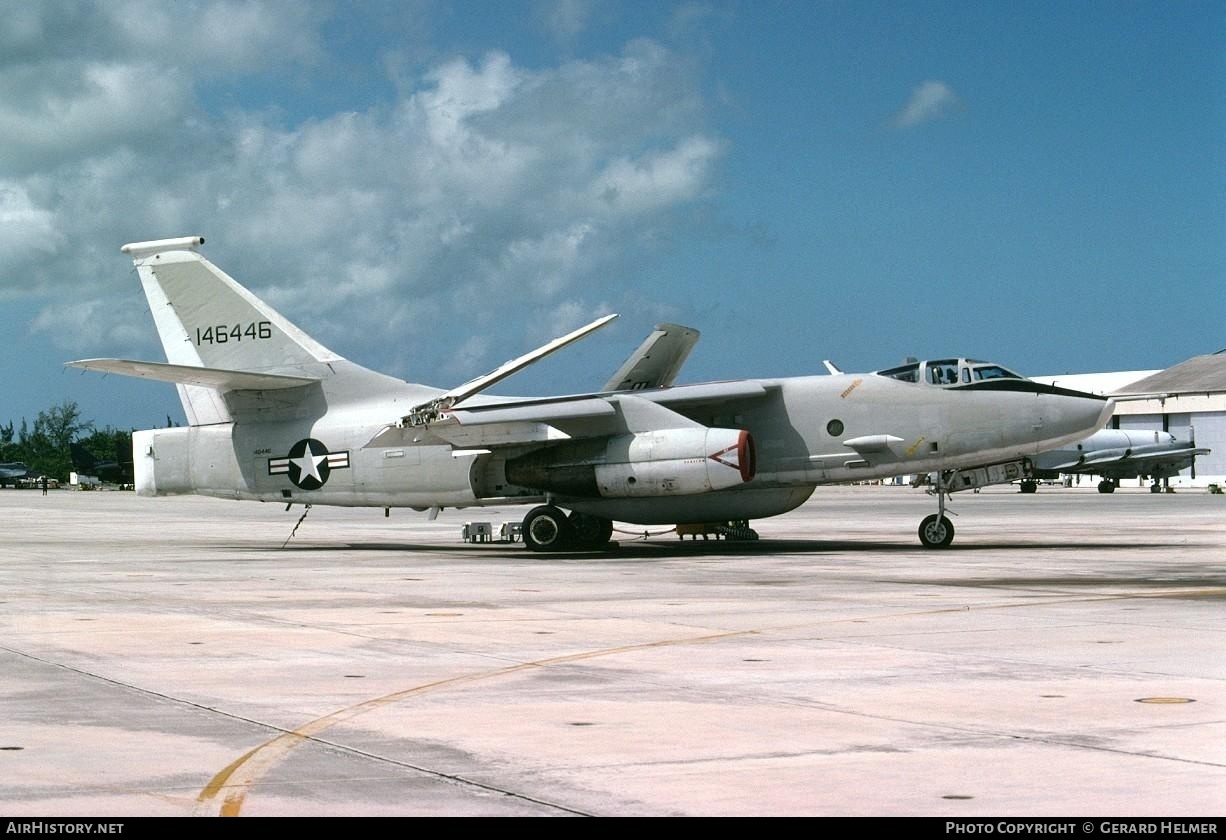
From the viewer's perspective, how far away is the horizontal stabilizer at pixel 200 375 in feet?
89.1

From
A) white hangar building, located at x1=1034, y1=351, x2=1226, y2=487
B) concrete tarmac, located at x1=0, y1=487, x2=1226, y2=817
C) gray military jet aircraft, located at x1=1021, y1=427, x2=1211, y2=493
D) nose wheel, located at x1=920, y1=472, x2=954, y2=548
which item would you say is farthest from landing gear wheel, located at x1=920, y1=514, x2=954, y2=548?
white hangar building, located at x1=1034, y1=351, x2=1226, y2=487

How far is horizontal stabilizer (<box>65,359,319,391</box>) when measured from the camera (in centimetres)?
2717

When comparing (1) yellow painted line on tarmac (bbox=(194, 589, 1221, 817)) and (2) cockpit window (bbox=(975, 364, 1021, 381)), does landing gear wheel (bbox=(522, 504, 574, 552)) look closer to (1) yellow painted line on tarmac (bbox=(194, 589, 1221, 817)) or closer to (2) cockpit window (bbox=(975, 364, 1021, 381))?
(2) cockpit window (bbox=(975, 364, 1021, 381))

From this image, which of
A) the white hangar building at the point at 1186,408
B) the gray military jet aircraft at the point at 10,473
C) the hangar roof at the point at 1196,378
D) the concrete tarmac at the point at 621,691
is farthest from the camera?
the gray military jet aircraft at the point at 10,473

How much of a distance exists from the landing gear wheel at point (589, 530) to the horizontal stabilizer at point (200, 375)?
634cm

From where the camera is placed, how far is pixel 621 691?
10383 millimetres

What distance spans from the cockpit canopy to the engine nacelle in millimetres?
3646

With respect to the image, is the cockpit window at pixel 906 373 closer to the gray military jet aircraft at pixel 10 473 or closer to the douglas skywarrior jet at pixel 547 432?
the douglas skywarrior jet at pixel 547 432

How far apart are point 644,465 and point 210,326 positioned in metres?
10.8

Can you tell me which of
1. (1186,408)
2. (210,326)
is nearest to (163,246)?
(210,326)

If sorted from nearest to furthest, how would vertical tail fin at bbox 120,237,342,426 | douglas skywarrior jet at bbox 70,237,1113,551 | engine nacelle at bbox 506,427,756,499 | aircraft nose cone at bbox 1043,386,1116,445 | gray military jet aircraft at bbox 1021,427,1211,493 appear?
engine nacelle at bbox 506,427,756,499
aircraft nose cone at bbox 1043,386,1116,445
douglas skywarrior jet at bbox 70,237,1113,551
vertical tail fin at bbox 120,237,342,426
gray military jet aircraft at bbox 1021,427,1211,493

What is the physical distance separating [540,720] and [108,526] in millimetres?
39868

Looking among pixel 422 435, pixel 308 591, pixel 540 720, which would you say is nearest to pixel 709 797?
pixel 540 720

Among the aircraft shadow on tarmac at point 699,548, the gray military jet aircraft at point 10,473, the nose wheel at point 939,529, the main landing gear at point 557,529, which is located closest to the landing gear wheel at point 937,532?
the nose wheel at point 939,529
